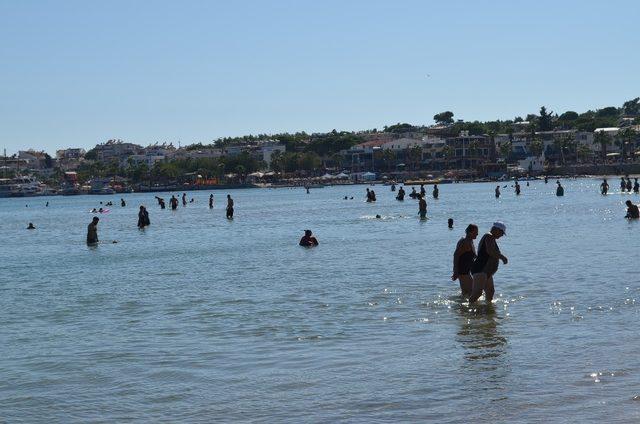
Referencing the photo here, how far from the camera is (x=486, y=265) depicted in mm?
16609

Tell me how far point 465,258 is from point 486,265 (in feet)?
3.11

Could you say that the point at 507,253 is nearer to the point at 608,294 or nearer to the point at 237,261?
the point at 237,261

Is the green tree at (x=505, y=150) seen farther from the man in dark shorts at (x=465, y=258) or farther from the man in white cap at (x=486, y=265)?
the man in white cap at (x=486, y=265)

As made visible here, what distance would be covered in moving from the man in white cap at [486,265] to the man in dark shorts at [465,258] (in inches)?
14.6

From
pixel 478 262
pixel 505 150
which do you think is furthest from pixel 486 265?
pixel 505 150

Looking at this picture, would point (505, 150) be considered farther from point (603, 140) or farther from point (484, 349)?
point (484, 349)

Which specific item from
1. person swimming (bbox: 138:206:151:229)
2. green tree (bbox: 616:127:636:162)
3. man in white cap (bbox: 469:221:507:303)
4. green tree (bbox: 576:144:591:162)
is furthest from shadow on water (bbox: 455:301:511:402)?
green tree (bbox: 576:144:591:162)

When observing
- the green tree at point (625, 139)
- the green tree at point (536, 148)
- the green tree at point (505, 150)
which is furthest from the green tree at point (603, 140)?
the green tree at point (505, 150)

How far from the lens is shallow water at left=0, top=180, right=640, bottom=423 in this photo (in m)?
10.8

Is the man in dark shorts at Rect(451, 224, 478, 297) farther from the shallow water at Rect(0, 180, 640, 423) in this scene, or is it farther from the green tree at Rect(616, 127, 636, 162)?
the green tree at Rect(616, 127, 636, 162)

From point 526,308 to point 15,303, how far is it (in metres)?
11.0

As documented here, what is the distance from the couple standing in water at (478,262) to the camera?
16.3 meters

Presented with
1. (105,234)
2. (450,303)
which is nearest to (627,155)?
(105,234)

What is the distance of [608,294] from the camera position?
1811cm
